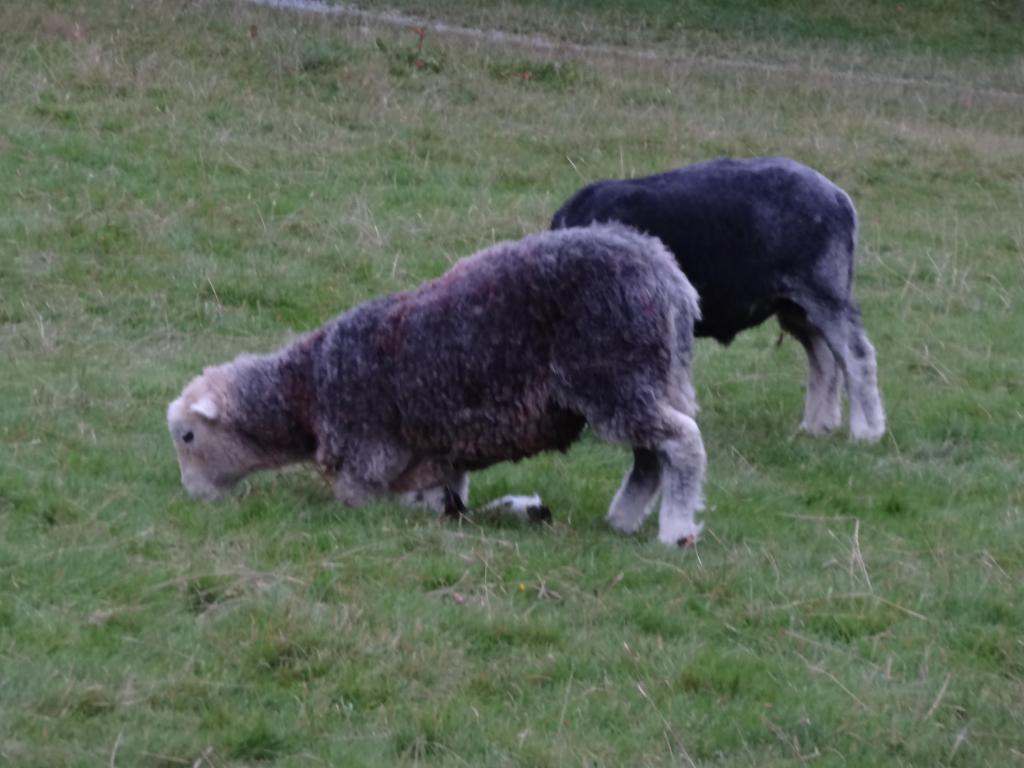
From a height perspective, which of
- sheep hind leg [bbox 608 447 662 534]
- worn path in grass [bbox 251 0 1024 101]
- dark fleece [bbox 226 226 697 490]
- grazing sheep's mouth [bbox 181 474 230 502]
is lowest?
worn path in grass [bbox 251 0 1024 101]

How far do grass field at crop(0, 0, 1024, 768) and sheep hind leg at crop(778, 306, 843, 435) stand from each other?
22 cm

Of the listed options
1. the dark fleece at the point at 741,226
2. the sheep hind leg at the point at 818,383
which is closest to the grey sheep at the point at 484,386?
the dark fleece at the point at 741,226

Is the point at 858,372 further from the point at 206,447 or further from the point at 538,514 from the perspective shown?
the point at 206,447

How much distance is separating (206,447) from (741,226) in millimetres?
3168

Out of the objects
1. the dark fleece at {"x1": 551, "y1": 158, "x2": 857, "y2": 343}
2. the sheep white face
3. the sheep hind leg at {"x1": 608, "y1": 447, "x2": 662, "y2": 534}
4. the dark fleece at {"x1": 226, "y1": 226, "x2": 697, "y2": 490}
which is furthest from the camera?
the dark fleece at {"x1": 551, "y1": 158, "x2": 857, "y2": 343}

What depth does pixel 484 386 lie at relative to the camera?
24.3 ft

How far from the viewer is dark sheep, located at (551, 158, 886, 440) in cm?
901

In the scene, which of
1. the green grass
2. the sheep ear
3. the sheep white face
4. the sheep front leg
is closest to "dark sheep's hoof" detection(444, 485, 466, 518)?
the sheep front leg

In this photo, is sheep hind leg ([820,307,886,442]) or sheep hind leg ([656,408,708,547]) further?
sheep hind leg ([820,307,886,442])

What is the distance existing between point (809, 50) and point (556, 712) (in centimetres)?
2224

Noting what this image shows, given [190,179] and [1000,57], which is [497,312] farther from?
[1000,57]

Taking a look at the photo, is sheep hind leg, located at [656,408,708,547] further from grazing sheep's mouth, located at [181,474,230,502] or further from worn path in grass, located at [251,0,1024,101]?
worn path in grass, located at [251,0,1024,101]

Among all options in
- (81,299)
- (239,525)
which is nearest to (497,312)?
(239,525)

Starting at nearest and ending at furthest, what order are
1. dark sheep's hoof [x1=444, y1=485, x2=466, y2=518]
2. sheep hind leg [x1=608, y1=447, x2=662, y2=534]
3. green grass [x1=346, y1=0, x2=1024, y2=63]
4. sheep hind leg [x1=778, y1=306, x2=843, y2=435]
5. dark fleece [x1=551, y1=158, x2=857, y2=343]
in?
sheep hind leg [x1=608, y1=447, x2=662, y2=534] → dark sheep's hoof [x1=444, y1=485, x2=466, y2=518] → dark fleece [x1=551, y1=158, x2=857, y2=343] → sheep hind leg [x1=778, y1=306, x2=843, y2=435] → green grass [x1=346, y1=0, x2=1024, y2=63]
